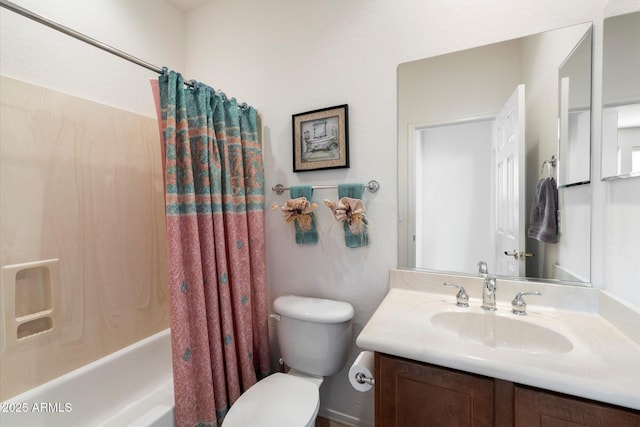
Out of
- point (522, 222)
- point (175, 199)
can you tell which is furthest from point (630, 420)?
point (175, 199)

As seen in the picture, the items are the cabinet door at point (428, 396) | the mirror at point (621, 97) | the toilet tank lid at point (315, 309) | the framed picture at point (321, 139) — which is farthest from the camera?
the framed picture at point (321, 139)

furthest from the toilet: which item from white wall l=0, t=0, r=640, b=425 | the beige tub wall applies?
the beige tub wall

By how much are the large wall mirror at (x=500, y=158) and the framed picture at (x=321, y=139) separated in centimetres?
30

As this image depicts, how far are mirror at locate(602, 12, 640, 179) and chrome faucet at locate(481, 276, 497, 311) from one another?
0.55 meters

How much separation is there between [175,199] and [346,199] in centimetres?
79

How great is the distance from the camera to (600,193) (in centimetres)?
103

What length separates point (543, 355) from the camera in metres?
0.78

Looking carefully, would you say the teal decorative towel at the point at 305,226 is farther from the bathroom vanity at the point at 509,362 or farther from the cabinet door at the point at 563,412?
the cabinet door at the point at 563,412

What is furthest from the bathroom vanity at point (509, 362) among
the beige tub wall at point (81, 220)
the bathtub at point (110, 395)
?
the beige tub wall at point (81, 220)

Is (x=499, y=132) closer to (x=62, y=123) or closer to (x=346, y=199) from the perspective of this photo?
(x=346, y=199)

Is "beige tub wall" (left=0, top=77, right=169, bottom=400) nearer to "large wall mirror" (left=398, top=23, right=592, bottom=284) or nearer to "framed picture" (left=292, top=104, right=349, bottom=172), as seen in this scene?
"framed picture" (left=292, top=104, right=349, bottom=172)

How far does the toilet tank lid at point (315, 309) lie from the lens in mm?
1361

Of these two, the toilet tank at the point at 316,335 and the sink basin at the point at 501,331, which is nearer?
the sink basin at the point at 501,331

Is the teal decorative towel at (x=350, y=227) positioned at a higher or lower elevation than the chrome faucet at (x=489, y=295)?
higher
